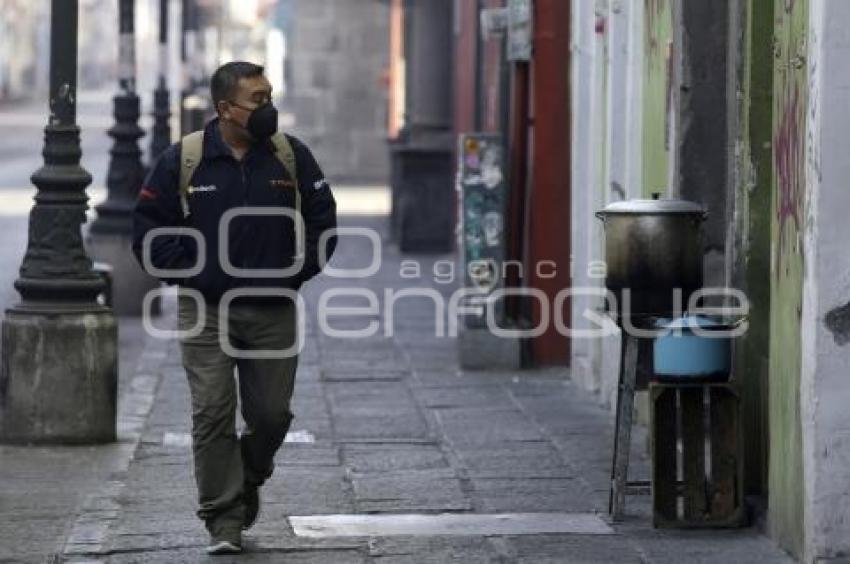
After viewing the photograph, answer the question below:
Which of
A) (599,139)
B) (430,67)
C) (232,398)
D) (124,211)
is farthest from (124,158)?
(232,398)

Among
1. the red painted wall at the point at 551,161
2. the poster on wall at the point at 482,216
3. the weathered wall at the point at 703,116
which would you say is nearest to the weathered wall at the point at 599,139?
the red painted wall at the point at 551,161

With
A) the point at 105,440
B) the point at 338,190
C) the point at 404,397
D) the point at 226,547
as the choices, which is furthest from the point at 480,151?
the point at 338,190

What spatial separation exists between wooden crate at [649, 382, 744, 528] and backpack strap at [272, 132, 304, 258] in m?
1.56

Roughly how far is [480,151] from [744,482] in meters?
6.59

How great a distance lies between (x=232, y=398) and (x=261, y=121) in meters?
1.02

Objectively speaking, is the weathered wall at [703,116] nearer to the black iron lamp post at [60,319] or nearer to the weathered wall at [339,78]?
the black iron lamp post at [60,319]

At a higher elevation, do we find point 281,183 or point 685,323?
point 281,183

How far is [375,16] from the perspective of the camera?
41969mm

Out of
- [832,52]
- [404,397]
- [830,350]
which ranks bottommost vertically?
[404,397]

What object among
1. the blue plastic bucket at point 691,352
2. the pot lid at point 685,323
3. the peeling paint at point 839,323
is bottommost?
the blue plastic bucket at point 691,352

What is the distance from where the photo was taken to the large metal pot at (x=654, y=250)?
32.0 ft

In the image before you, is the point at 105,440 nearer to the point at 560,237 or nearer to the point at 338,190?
the point at 560,237

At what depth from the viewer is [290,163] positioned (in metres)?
9.38

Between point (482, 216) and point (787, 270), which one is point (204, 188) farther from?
point (482, 216)
